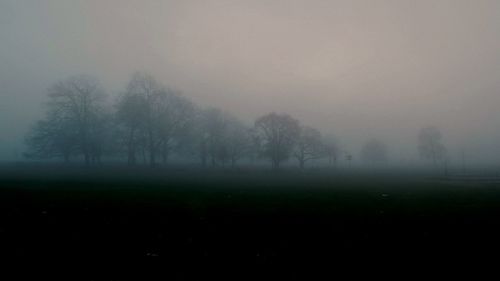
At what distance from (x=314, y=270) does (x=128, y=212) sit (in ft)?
32.1

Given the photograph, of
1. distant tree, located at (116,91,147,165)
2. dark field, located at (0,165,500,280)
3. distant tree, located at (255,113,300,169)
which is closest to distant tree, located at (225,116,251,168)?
distant tree, located at (255,113,300,169)

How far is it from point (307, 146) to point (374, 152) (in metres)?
97.2

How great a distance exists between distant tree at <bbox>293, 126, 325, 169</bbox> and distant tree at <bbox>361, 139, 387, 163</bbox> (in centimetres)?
8625

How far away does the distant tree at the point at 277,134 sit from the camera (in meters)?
90.8

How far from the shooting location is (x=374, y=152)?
188 metres

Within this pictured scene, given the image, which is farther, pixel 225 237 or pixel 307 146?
pixel 307 146

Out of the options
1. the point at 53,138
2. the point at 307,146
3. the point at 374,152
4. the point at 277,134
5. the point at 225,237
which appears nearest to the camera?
the point at 225,237

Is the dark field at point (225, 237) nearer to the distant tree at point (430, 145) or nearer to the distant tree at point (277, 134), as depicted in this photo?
the distant tree at point (277, 134)

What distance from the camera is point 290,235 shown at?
11.5 metres

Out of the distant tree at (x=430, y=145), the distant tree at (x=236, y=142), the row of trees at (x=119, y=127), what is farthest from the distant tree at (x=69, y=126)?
the distant tree at (x=430, y=145)

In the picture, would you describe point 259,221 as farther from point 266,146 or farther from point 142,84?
point 266,146

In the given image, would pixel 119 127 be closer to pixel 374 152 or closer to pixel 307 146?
pixel 307 146

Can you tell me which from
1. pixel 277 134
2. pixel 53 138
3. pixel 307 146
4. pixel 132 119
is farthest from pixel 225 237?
pixel 307 146

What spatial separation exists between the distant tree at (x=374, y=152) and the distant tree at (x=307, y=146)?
86251 millimetres
